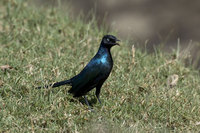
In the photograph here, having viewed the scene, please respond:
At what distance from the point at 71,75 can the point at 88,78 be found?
828 millimetres

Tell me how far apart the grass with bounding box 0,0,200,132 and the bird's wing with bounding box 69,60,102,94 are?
0.51ft

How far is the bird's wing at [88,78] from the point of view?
217 inches

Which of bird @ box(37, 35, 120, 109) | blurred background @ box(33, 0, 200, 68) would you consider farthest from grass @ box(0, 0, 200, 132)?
blurred background @ box(33, 0, 200, 68)

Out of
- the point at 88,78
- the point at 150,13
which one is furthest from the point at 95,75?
the point at 150,13

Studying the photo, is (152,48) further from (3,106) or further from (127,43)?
(3,106)

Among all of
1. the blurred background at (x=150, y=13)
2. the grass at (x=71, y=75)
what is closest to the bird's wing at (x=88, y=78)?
the grass at (x=71, y=75)

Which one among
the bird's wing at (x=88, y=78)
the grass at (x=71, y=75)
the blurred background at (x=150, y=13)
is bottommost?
the blurred background at (x=150, y=13)

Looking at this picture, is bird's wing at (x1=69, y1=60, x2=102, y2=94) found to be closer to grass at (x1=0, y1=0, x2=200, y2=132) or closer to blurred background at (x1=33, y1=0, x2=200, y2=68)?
grass at (x1=0, y1=0, x2=200, y2=132)

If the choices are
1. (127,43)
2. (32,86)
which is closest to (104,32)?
(127,43)

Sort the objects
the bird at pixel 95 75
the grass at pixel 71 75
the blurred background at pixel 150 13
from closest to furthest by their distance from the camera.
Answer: the grass at pixel 71 75, the bird at pixel 95 75, the blurred background at pixel 150 13

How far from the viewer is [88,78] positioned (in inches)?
218

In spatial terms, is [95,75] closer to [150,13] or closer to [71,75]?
[71,75]

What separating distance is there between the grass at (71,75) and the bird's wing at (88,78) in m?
0.16

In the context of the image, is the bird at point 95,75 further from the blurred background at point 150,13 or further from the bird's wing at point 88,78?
the blurred background at point 150,13
